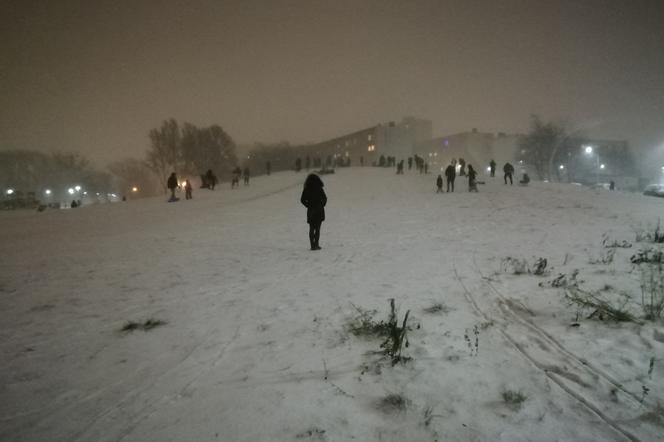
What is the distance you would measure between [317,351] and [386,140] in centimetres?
9328

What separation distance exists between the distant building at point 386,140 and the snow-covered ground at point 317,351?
81.2 metres

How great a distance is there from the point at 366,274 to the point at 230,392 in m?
3.92

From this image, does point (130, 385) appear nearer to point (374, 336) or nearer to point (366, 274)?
point (374, 336)

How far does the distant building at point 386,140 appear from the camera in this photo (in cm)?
9219

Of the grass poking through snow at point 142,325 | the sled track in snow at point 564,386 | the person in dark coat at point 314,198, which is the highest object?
the person in dark coat at point 314,198

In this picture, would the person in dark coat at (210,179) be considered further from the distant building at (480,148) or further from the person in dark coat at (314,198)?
the distant building at (480,148)

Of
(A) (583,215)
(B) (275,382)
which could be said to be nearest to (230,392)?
(B) (275,382)

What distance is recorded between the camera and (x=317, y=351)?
350 centimetres

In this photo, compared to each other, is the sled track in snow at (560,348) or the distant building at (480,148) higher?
the distant building at (480,148)

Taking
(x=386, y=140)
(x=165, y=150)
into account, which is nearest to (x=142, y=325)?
(x=165, y=150)

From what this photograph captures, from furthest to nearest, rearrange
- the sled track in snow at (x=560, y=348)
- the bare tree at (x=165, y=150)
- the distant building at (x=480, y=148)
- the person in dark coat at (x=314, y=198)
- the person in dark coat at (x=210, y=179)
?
1. the distant building at (x=480, y=148)
2. the bare tree at (x=165, y=150)
3. the person in dark coat at (x=210, y=179)
4. the person in dark coat at (x=314, y=198)
5. the sled track in snow at (x=560, y=348)

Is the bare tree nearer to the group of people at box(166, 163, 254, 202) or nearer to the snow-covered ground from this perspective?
the group of people at box(166, 163, 254, 202)

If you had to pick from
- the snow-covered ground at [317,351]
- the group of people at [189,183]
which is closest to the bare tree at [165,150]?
the group of people at [189,183]

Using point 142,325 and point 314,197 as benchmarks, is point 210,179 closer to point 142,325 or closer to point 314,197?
point 314,197
